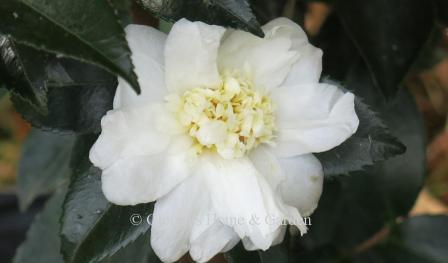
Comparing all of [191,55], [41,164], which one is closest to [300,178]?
[191,55]

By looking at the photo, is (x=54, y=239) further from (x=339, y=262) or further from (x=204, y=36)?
(x=204, y=36)

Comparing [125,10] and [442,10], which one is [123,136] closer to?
[125,10]

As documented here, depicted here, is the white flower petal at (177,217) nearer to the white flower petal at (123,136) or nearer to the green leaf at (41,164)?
the white flower petal at (123,136)

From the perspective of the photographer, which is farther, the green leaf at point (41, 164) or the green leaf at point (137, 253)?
the green leaf at point (41, 164)

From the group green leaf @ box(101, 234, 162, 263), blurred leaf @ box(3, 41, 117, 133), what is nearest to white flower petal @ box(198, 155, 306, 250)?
blurred leaf @ box(3, 41, 117, 133)

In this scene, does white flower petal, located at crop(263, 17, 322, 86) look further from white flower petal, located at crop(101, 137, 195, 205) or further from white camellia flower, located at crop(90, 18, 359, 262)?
white flower petal, located at crop(101, 137, 195, 205)

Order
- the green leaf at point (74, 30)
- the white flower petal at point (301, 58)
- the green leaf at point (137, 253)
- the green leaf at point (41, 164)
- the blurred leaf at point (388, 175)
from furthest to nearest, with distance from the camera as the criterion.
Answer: the green leaf at point (41, 164)
the blurred leaf at point (388, 175)
the green leaf at point (137, 253)
the white flower petal at point (301, 58)
the green leaf at point (74, 30)

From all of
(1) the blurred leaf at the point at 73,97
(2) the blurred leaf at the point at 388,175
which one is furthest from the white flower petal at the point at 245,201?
(2) the blurred leaf at the point at 388,175

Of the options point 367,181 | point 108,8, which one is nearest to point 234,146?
point 108,8
